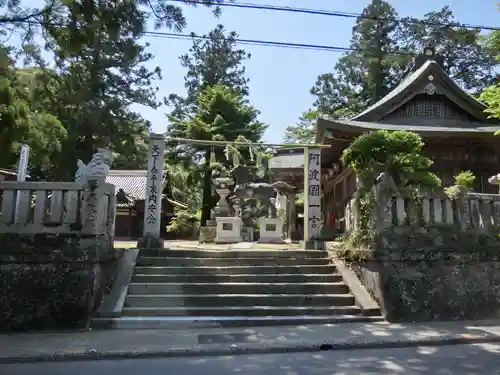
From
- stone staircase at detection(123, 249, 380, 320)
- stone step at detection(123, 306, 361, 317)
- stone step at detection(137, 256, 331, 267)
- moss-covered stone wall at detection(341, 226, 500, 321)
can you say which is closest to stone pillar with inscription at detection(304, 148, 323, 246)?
stone staircase at detection(123, 249, 380, 320)

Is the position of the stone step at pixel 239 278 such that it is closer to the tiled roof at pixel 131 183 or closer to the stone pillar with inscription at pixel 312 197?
the stone pillar with inscription at pixel 312 197

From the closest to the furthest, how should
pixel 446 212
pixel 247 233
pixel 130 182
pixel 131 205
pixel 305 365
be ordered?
pixel 305 365, pixel 446 212, pixel 247 233, pixel 131 205, pixel 130 182

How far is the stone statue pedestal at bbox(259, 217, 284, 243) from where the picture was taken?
1431 cm

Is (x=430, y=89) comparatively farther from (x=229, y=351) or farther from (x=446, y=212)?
(x=229, y=351)

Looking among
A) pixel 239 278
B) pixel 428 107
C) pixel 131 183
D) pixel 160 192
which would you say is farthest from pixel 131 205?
pixel 239 278

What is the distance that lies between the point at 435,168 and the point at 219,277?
945 centimetres

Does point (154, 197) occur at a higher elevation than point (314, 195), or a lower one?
lower

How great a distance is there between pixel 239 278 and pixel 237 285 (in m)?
0.32

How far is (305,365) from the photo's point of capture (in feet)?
16.8

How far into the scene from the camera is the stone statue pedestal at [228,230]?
14430mm

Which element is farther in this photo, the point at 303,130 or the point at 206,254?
the point at 303,130

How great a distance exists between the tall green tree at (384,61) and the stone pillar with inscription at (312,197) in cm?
2197

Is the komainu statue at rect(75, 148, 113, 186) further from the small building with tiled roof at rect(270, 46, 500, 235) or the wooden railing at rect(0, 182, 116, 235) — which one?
the small building with tiled roof at rect(270, 46, 500, 235)

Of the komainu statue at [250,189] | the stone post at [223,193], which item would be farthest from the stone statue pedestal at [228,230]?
the komainu statue at [250,189]
